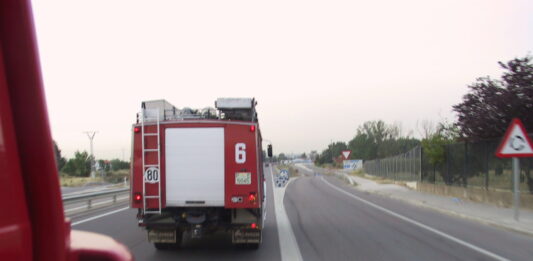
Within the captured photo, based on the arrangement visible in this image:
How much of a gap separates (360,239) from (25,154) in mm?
10091

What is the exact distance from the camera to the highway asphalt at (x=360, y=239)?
349 inches

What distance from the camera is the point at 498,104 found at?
1709 centimetres

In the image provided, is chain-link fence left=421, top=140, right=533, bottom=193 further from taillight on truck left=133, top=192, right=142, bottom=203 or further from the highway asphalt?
taillight on truck left=133, top=192, right=142, bottom=203

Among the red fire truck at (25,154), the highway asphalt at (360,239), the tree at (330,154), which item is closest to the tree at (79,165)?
the highway asphalt at (360,239)

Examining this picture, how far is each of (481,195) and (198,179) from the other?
47.1ft

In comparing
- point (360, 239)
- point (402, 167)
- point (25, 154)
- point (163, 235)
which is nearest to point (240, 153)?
point (163, 235)

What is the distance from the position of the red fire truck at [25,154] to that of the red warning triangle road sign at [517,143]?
552 inches

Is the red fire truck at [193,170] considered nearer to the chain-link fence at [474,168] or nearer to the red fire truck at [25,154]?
the red fire truck at [25,154]

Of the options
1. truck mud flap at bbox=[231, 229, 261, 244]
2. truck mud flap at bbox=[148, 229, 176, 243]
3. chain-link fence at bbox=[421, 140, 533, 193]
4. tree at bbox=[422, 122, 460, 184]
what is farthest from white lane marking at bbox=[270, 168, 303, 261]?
tree at bbox=[422, 122, 460, 184]

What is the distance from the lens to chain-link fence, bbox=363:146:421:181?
3053 centimetres

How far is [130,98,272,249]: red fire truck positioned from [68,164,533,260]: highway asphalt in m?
0.82

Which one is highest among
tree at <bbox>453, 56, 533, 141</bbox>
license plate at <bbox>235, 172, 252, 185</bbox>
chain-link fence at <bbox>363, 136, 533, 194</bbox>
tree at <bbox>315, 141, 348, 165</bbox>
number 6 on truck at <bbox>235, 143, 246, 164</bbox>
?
tree at <bbox>453, 56, 533, 141</bbox>

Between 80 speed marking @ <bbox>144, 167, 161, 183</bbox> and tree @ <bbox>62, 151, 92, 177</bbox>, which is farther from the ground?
80 speed marking @ <bbox>144, 167, 161, 183</bbox>

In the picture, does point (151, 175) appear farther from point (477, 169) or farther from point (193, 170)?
point (477, 169)
